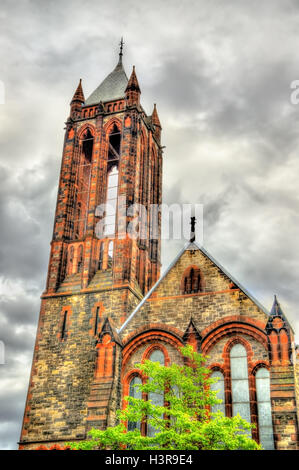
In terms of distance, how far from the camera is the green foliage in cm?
2047

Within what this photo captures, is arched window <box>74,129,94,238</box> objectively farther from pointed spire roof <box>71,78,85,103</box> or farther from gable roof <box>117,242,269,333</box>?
gable roof <box>117,242,269,333</box>

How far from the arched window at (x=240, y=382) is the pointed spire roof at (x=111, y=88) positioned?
23.1 meters

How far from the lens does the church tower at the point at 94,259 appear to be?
30.2 metres

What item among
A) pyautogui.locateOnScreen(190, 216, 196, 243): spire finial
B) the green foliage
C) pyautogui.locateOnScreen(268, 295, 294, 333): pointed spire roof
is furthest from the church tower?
pyautogui.locateOnScreen(268, 295, 294, 333): pointed spire roof

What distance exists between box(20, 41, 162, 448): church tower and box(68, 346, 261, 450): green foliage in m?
3.27

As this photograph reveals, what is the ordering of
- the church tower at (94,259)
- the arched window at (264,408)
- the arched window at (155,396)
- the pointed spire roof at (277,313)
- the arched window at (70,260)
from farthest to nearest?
the arched window at (70,260) < the church tower at (94,259) < the arched window at (155,396) < the pointed spire roof at (277,313) < the arched window at (264,408)

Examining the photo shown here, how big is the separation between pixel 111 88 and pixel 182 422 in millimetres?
→ 30194

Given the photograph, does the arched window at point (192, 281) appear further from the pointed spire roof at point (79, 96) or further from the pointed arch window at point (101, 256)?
the pointed spire roof at point (79, 96)

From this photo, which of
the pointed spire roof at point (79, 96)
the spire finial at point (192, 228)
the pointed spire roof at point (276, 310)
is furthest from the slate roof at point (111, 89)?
the pointed spire roof at point (276, 310)
